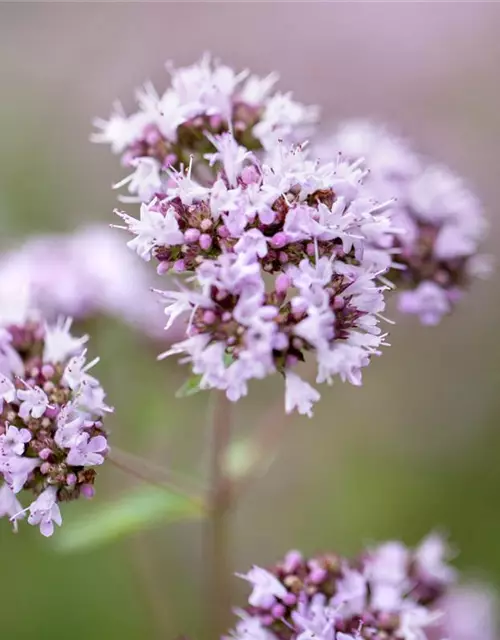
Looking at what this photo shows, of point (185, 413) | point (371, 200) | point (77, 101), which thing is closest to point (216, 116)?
point (371, 200)

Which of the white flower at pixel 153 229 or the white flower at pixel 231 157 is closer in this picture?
the white flower at pixel 153 229

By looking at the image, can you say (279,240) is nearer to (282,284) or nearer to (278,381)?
(282,284)

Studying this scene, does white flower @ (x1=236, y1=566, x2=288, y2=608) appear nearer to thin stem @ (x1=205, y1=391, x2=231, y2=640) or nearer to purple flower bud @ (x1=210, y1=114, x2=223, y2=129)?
thin stem @ (x1=205, y1=391, x2=231, y2=640)

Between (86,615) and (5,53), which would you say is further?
(5,53)

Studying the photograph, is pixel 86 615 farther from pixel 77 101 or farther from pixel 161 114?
pixel 77 101

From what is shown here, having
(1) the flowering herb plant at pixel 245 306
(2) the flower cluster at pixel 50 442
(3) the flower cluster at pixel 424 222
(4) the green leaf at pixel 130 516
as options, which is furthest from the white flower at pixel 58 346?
(3) the flower cluster at pixel 424 222

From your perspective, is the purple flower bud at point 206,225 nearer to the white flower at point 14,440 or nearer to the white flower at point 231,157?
the white flower at point 231,157

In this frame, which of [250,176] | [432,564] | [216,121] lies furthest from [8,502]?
[432,564]
